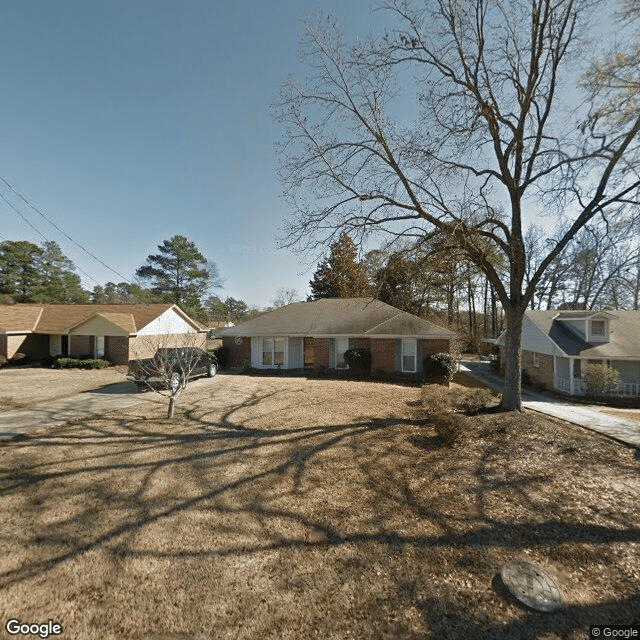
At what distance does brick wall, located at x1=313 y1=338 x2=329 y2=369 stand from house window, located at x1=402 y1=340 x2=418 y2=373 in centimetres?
457

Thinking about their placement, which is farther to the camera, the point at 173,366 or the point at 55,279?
Result: the point at 55,279

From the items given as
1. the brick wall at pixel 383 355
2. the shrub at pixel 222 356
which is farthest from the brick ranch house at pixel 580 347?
the shrub at pixel 222 356

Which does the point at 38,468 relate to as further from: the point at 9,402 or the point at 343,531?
the point at 9,402

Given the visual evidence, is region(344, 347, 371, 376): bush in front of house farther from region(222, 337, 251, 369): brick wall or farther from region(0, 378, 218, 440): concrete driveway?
region(0, 378, 218, 440): concrete driveway

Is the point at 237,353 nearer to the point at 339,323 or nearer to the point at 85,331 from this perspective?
the point at 339,323

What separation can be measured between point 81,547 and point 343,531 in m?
3.37

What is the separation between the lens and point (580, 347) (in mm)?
16484

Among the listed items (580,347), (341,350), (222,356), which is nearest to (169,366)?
(222,356)

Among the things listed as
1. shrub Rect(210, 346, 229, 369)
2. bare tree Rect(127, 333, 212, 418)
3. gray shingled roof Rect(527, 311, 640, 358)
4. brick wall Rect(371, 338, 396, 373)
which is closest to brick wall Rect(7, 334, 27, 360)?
bare tree Rect(127, 333, 212, 418)

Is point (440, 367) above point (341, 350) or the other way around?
the other way around

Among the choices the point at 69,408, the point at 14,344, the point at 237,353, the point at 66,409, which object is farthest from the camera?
the point at 14,344

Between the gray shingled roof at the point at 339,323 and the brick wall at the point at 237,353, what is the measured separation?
80 cm

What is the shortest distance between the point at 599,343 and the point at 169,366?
21387 mm

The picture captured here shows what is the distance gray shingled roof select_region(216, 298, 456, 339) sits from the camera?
17.4 meters
